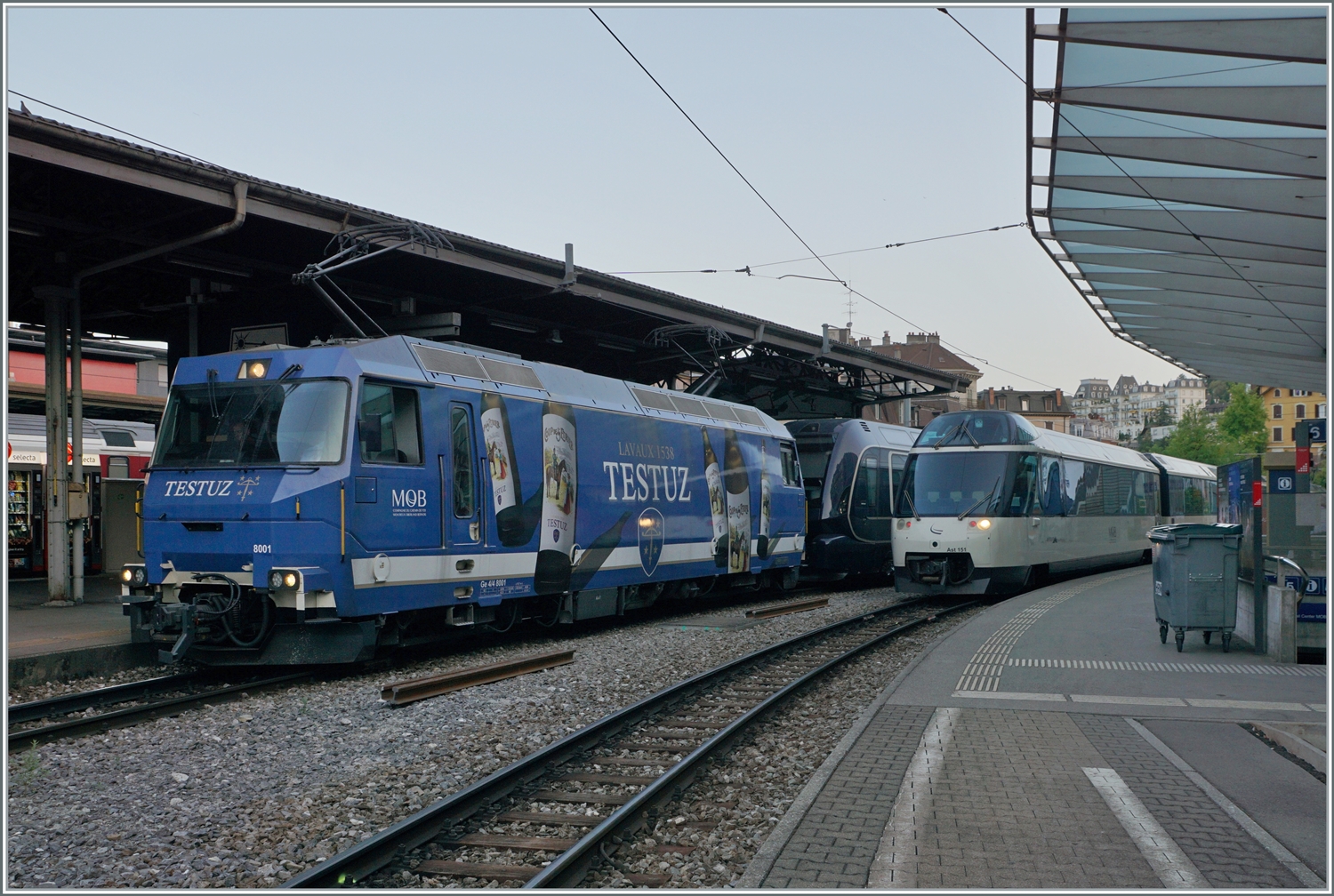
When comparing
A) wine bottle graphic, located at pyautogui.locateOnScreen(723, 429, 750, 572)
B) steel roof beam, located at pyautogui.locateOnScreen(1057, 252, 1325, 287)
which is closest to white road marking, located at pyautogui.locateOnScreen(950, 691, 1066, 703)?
wine bottle graphic, located at pyautogui.locateOnScreen(723, 429, 750, 572)

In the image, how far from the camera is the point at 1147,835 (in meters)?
5.22

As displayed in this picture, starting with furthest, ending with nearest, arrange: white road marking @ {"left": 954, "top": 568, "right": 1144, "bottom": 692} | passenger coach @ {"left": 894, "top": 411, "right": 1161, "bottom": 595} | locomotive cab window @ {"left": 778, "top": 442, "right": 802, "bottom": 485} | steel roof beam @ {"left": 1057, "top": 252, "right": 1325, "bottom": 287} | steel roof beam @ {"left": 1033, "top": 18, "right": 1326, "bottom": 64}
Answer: locomotive cab window @ {"left": 778, "top": 442, "right": 802, "bottom": 485} < passenger coach @ {"left": 894, "top": 411, "right": 1161, "bottom": 595} < steel roof beam @ {"left": 1057, "top": 252, "right": 1325, "bottom": 287} < white road marking @ {"left": 954, "top": 568, "right": 1144, "bottom": 692} < steel roof beam @ {"left": 1033, "top": 18, "right": 1326, "bottom": 64}

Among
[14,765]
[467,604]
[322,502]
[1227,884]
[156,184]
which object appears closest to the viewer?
[1227,884]

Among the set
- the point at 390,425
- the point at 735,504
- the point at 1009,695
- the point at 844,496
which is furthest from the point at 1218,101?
the point at 844,496

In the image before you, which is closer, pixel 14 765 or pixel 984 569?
pixel 14 765

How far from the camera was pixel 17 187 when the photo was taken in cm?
1220

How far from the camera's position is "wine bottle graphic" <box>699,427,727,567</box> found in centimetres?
1655

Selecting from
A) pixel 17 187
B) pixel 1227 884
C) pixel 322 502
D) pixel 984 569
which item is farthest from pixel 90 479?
pixel 1227 884

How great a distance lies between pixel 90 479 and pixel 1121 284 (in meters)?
19.0

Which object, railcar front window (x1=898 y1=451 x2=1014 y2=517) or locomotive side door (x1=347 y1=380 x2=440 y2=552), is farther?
railcar front window (x1=898 y1=451 x2=1014 y2=517)

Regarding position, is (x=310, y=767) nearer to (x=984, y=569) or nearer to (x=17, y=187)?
(x=17, y=187)

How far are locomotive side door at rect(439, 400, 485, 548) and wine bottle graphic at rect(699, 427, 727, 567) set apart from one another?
19.1ft

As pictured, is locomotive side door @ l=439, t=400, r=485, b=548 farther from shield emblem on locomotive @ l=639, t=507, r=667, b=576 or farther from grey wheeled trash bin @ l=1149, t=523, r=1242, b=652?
grey wheeled trash bin @ l=1149, t=523, r=1242, b=652

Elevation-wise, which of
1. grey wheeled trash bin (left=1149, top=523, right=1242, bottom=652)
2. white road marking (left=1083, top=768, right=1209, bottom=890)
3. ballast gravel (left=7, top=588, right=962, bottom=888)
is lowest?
ballast gravel (left=7, top=588, right=962, bottom=888)
